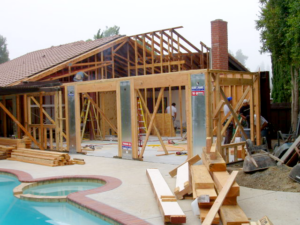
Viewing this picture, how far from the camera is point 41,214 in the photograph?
7.15 meters

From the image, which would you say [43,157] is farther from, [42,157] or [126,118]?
[126,118]

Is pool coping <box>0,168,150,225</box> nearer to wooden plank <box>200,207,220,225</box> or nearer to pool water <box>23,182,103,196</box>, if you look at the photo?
pool water <box>23,182,103,196</box>

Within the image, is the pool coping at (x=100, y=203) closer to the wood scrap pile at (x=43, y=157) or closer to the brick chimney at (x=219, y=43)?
the wood scrap pile at (x=43, y=157)

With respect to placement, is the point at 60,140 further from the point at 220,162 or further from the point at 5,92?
the point at 220,162

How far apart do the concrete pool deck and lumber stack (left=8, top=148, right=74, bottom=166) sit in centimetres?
31

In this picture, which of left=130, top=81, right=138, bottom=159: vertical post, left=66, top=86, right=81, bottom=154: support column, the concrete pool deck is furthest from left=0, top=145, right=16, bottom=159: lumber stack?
left=130, top=81, right=138, bottom=159: vertical post

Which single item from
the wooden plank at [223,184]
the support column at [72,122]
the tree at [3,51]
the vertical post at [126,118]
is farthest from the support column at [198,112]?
the tree at [3,51]

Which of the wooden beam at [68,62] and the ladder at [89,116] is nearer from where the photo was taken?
the wooden beam at [68,62]

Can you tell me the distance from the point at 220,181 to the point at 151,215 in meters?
1.22

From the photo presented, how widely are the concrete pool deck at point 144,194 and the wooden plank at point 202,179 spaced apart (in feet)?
1.58

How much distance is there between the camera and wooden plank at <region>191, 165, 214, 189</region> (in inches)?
234

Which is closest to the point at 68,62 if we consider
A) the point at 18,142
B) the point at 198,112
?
the point at 18,142

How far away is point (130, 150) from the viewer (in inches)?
485

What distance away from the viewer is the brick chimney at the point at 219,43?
19578 millimetres
